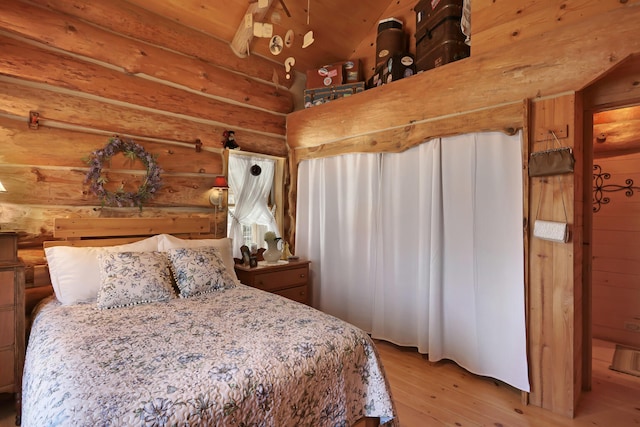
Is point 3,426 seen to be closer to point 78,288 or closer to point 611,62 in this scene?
point 78,288

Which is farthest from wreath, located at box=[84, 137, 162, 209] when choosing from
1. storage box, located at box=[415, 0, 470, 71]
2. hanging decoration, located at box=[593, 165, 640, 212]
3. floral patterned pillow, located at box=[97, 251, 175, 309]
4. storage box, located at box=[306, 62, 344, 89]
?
hanging decoration, located at box=[593, 165, 640, 212]

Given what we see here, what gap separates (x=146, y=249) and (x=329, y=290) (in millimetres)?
1857

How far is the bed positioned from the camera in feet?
3.64

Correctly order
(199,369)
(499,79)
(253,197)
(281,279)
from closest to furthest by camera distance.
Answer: (199,369), (499,79), (281,279), (253,197)

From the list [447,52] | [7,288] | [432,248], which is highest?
[447,52]

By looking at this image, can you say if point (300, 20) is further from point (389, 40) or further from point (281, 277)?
point (281, 277)

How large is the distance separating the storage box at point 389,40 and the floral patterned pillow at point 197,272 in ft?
8.08

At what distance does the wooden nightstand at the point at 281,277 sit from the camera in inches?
124

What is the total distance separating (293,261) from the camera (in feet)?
11.8

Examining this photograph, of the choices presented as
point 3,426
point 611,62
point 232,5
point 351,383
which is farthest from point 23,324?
point 611,62

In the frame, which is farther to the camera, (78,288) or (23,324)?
(78,288)

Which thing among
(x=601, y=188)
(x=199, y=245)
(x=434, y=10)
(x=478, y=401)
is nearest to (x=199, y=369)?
(x=199, y=245)

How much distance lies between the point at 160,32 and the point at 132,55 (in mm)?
361

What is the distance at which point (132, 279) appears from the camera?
214cm
